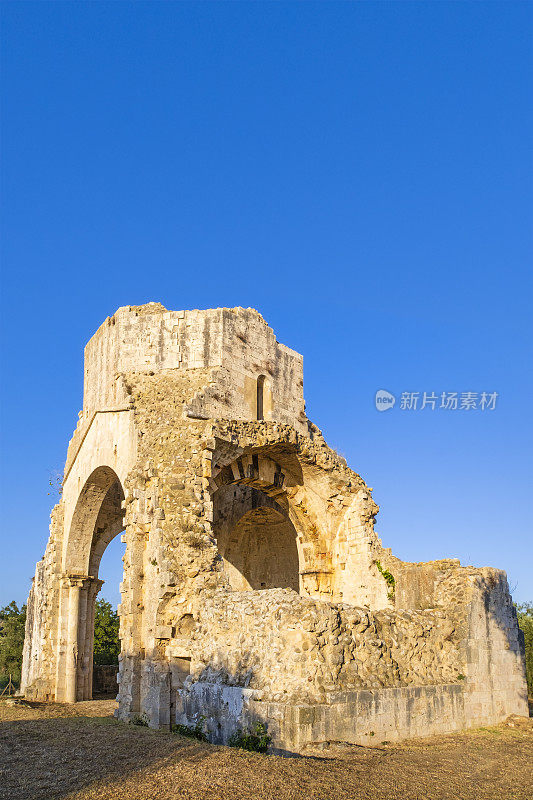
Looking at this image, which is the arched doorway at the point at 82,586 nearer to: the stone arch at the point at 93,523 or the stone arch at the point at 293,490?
the stone arch at the point at 93,523

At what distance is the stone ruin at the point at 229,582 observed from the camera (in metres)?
9.54

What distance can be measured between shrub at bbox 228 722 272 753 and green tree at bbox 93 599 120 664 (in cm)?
1558

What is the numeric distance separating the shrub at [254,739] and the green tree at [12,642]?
16087 millimetres

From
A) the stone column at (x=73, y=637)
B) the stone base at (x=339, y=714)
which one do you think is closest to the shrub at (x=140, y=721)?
the stone base at (x=339, y=714)

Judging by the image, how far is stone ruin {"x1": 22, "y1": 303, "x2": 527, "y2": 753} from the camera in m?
9.54

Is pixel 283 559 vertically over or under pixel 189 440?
under

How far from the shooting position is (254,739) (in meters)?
8.86

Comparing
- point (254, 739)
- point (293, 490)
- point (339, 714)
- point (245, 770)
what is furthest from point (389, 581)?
point (245, 770)

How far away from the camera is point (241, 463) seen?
50.7 feet

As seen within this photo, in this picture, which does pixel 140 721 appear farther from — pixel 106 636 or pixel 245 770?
pixel 106 636

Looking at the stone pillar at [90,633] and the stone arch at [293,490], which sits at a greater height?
the stone arch at [293,490]

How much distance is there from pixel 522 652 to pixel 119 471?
336 inches

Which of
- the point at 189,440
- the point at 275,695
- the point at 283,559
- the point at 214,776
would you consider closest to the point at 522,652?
the point at 275,695

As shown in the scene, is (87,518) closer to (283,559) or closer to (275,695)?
(283,559)
